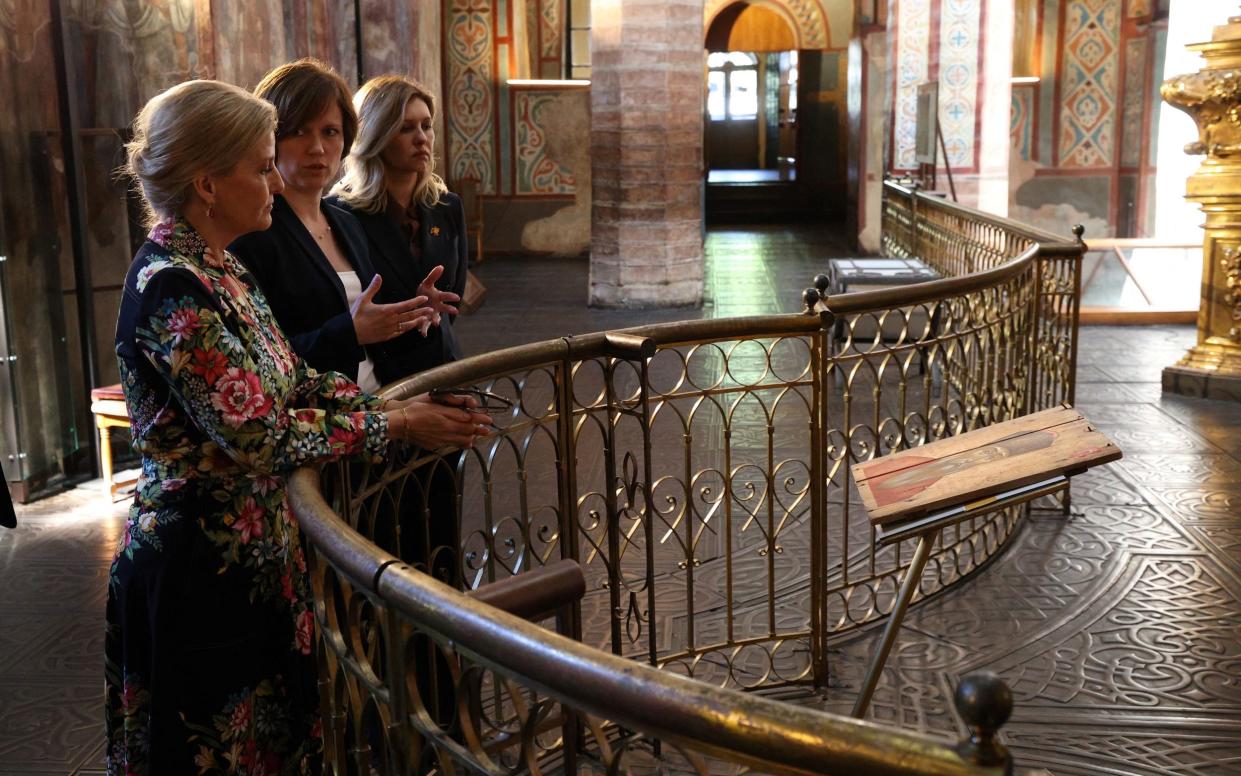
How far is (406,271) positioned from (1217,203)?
580 centimetres

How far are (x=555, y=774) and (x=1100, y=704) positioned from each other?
4.84 ft

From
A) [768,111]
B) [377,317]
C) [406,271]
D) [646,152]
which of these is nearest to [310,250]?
[377,317]

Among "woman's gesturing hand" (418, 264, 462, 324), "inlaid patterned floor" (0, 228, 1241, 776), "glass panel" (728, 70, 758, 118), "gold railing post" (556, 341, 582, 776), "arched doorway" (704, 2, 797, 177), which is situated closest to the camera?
"woman's gesturing hand" (418, 264, 462, 324)

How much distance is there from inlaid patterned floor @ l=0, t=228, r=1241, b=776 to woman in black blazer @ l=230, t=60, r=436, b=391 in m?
1.43

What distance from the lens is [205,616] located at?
200 centimetres

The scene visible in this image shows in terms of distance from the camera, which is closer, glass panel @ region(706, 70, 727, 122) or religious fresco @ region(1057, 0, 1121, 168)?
religious fresco @ region(1057, 0, 1121, 168)

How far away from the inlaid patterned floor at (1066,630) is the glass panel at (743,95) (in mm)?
21457

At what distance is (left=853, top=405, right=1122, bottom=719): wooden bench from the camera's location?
102 inches

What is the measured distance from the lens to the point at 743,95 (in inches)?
1072

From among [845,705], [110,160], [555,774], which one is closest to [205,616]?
[555,774]

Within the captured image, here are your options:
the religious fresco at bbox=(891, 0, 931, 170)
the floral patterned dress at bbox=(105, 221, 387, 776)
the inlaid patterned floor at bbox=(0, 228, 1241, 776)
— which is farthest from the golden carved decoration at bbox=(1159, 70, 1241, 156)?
the religious fresco at bbox=(891, 0, 931, 170)

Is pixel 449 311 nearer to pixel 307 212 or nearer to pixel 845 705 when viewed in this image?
pixel 307 212

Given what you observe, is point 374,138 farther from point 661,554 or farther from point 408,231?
point 661,554

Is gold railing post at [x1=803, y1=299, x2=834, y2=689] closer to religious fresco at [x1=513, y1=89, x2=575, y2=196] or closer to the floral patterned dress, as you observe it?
the floral patterned dress
